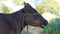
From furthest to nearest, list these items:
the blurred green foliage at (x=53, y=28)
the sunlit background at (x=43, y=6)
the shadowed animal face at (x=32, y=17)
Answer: the sunlit background at (x=43, y=6), the blurred green foliage at (x=53, y=28), the shadowed animal face at (x=32, y=17)

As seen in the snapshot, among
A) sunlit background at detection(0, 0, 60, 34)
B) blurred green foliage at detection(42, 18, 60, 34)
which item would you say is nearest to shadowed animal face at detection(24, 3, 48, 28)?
blurred green foliage at detection(42, 18, 60, 34)

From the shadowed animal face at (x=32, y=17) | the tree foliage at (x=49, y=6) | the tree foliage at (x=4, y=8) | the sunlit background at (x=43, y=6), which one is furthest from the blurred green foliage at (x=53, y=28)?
the shadowed animal face at (x=32, y=17)

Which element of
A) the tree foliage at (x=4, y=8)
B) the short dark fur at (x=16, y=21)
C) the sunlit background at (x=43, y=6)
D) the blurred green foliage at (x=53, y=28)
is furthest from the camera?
the sunlit background at (x=43, y=6)

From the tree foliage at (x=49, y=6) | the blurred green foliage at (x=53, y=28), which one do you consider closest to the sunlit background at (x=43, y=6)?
the tree foliage at (x=49, y=6)

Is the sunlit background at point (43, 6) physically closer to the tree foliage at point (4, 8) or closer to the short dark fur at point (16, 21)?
the tree foliage at point (4, 8)

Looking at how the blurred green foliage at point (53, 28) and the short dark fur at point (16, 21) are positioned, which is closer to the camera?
the short dark fur at point (16, 21)

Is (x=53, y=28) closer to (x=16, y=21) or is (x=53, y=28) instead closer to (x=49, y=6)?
(x=49, y=6)

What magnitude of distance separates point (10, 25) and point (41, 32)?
2.36 meters

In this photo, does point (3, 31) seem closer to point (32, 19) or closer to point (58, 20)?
point (32, 19)

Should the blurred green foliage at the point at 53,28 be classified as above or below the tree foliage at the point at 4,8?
below

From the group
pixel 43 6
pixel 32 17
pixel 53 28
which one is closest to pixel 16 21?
pixel 32 17

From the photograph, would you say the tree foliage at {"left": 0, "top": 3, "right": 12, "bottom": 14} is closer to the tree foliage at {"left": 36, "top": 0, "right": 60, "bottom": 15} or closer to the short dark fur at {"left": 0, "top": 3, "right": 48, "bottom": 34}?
the tree foliage at {"left": 36, "top": 0, "right": 60, "bottom": 15}

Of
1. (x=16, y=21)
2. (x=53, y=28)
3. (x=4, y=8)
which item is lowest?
(x=53, y=28)

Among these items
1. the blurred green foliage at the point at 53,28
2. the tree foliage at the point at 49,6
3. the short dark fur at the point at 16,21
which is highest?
the tree foliage at the point at 49,6
